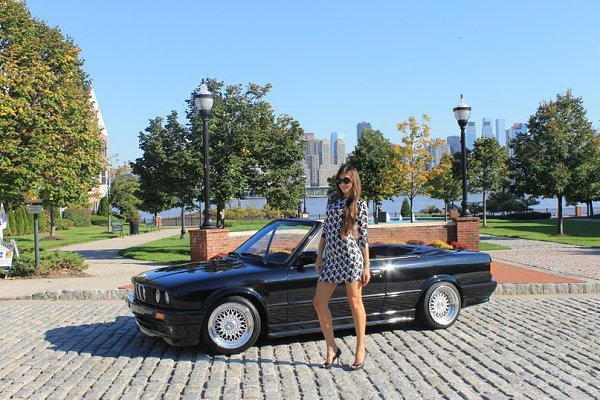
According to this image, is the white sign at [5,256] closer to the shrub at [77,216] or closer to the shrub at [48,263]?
the shrub at [48,263]

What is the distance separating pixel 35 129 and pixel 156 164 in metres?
4.42

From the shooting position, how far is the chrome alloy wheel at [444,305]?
7.22 metres

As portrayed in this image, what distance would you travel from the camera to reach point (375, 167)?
40750 mm

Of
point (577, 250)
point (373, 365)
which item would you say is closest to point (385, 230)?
point (577, 250)

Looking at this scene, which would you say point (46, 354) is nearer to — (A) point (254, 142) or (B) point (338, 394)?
(B) point (338, 394)

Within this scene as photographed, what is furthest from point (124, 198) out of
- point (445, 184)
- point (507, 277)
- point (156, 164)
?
point (507, 277)

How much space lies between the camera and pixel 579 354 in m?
6.01

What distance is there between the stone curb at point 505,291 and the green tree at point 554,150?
14342 mm

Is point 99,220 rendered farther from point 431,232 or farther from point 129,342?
point 129,342

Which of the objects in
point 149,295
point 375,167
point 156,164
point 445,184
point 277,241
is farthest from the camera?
point 445,184

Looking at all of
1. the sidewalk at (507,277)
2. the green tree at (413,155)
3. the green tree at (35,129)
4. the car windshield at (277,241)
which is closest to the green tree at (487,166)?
the green tree at (413,155)

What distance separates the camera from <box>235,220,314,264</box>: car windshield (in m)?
6.68

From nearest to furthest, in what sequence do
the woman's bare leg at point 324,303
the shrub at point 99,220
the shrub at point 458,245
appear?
1. the woman's bare leg at point 324,303
2. the shrub at point 458,245
3. the shrub at point 99,220

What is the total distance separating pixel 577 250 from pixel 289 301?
14.0m
